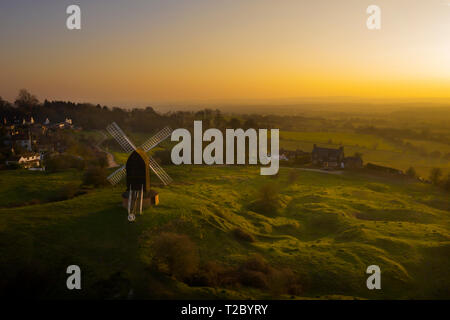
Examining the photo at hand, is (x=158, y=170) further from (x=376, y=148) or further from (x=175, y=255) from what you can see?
(x=376, y=148)

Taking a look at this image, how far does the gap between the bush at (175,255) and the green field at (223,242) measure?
798mm

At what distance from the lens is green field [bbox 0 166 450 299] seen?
20078 millimetres

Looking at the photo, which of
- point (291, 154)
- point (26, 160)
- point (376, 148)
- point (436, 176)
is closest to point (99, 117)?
point (26, 160)

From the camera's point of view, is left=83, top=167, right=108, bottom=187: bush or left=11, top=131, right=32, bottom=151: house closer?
left=83, top=167, right=108, bottom=187: bush

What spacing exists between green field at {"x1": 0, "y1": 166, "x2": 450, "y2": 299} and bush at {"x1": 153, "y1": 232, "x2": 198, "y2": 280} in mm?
798

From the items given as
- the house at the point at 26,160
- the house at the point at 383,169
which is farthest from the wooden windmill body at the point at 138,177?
the house at the point at 383,169

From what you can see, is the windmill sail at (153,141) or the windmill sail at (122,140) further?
the windmill sail at (153,141)

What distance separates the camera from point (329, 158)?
8212cm

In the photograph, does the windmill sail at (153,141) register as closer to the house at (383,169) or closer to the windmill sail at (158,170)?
the windmill sail at (158,170)

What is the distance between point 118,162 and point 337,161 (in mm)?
59576

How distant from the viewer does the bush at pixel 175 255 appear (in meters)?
20.6

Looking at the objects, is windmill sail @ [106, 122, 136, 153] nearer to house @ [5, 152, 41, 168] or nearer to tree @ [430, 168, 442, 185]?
house @ [5, 152, 41, 168]

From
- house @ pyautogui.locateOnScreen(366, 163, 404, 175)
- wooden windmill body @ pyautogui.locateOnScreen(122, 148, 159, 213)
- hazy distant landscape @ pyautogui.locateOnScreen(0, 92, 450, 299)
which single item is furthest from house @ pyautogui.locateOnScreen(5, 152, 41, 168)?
house @ pyautogui.locateOnScreen(366, 163, 404, 175)

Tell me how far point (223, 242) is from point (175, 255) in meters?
8.80
